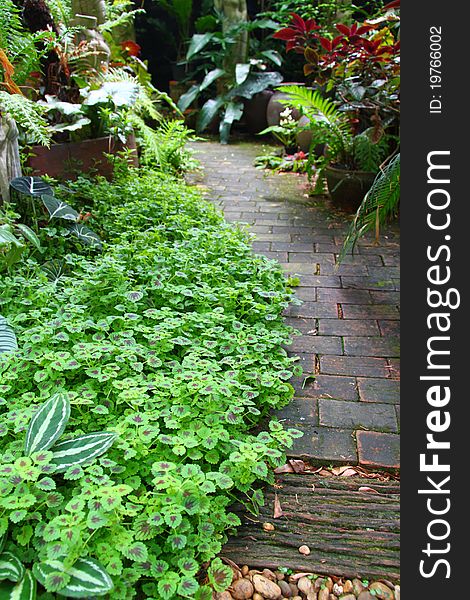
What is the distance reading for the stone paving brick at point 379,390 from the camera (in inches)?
83.0

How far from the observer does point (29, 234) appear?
8.70ft

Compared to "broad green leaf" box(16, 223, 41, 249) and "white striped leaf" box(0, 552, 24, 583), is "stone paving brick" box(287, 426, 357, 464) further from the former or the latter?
"broad green leaf" box(16, 223, 41, 249)

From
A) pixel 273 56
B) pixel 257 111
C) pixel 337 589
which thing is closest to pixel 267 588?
pixel 337 589

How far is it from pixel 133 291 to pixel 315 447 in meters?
1.01

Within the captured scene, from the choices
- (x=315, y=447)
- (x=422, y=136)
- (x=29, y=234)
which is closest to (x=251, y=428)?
(x=315, y=447)

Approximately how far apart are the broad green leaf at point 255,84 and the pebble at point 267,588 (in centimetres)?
641

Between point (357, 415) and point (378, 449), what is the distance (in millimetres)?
183

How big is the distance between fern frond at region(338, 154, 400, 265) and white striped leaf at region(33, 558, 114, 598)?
2.01 metres

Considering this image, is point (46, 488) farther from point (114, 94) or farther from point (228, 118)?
point (228, 118)

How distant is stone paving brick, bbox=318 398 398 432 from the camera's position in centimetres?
197

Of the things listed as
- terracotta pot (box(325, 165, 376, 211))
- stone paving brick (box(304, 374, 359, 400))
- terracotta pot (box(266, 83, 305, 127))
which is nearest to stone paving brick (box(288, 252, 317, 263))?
terracotta pot (box(325, 165, 376, 211))

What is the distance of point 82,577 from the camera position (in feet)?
3.88

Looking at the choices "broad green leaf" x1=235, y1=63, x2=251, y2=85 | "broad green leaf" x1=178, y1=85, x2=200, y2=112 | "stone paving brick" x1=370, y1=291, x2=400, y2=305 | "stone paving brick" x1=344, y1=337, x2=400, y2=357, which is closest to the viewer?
"stone paving brick" x1=344, y1=337, x2=400, y2=357

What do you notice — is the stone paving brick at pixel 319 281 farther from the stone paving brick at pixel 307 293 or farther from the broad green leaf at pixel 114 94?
the broad green leaf at pixel 114 94
